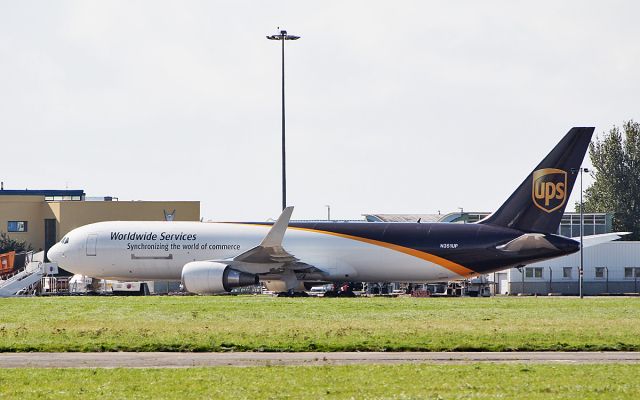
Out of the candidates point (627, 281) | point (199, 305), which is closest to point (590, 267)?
point (627, 281)

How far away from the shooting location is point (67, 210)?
92438mm

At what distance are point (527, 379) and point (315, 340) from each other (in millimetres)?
9477

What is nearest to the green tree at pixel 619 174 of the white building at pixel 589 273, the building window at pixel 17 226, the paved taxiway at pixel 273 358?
the white building at pixel 589 273

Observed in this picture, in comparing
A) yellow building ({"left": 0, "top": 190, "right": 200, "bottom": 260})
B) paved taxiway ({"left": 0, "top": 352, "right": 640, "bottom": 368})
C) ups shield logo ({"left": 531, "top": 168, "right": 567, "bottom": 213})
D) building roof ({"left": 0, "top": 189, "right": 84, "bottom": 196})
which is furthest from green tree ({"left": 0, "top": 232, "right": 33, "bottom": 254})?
paved taxiway ({"left": 0, "top": 352, "right": 640, "bottom": 368})

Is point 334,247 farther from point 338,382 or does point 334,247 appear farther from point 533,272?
point 338,382

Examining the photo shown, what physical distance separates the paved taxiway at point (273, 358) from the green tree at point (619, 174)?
101123mm

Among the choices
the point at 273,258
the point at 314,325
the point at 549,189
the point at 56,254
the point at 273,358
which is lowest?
the point at 273,358

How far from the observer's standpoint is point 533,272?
264ft

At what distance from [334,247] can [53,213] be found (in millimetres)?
40560

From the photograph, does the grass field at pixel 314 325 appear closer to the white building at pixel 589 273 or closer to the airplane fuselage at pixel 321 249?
the airplane fuselage at pixel 321 249

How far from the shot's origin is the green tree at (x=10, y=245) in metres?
93.1

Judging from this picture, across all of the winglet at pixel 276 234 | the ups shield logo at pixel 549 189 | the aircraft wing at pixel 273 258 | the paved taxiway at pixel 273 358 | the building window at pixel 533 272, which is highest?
the ups shield logo at pixel 549 189

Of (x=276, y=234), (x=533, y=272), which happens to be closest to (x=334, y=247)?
(x=276, y=234)

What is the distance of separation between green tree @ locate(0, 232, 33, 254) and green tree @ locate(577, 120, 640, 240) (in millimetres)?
64184
